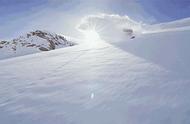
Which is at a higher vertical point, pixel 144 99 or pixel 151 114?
pixel 144 99

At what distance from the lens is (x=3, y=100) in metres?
2.86

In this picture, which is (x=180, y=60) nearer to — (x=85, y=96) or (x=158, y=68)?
(x=158, y=68)

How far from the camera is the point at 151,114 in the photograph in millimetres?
1883

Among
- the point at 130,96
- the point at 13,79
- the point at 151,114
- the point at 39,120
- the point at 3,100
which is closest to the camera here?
the point at 151,114

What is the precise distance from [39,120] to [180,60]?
212 cm

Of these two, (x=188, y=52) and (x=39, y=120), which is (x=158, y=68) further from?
(x=39, y=120)

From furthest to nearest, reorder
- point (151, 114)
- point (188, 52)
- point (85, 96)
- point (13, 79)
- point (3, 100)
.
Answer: point (13, 79), point (188, 52), point (3, 100), point (85, 96), point (151, 114)

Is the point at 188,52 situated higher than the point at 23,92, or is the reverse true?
the point at 188,52

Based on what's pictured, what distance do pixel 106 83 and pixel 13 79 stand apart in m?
1.96

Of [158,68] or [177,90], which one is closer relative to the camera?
[177,90]

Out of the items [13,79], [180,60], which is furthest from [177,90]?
[13,79]

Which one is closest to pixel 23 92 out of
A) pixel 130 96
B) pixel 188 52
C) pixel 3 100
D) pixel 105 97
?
pixel 3 100

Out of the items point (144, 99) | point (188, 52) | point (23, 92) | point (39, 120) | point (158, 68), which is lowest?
point (39, 120)

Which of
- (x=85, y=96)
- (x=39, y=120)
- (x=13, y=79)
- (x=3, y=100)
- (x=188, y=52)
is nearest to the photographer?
(x=39, y=120)
